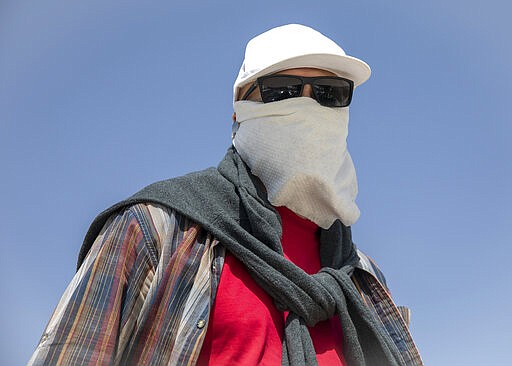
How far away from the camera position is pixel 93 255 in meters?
2.84

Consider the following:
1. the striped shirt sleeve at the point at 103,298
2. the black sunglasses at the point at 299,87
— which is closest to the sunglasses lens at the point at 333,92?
the black sunglasses at the point at 299,87

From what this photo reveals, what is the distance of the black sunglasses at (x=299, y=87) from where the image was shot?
3.47m

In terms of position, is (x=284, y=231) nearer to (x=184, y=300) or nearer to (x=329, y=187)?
(x=329, y=187)

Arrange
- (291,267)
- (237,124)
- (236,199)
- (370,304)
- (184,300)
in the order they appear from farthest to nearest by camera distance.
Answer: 1. (237,124)
2. (370,304)
3. (236,199)
4. (291,267)
5. (184,300)

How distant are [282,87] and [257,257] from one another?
94 centimetres

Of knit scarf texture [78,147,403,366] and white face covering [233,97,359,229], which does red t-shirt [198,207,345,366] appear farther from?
white face covering [233,97,359,229]

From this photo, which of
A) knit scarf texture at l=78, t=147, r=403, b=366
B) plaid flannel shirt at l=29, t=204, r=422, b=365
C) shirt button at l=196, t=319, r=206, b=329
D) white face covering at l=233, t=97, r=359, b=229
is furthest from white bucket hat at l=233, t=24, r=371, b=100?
shirt button at l=196, t=319, r=206, b=329

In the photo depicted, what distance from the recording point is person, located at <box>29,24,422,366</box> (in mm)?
2715

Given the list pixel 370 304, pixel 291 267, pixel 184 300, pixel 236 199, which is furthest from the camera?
pixel 370 304

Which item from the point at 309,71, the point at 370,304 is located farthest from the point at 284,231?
the point at 309,71

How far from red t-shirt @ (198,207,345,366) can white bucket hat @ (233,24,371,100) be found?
3.19 ft

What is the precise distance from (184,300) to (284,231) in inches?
28.0

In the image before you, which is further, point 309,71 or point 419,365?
point 309,71

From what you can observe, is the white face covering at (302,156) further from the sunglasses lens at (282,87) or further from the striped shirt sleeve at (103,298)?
the striped shirt sleeve at (103,298)
